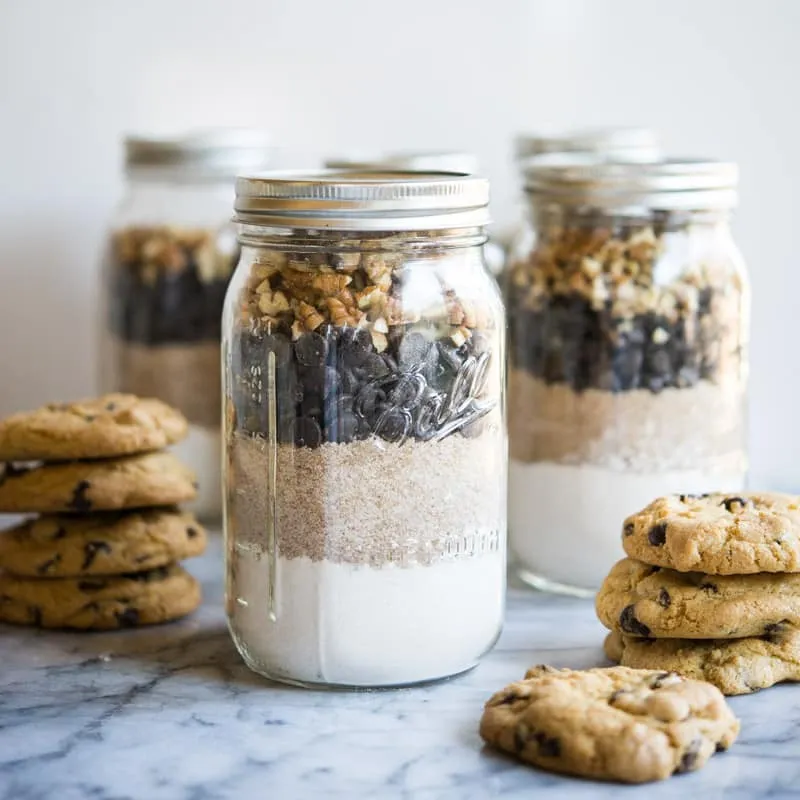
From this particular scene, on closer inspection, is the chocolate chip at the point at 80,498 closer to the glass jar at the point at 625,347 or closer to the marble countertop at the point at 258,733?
the marble countertop at the point at 258,733

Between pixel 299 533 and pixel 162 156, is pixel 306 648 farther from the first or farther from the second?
pixel 162 156

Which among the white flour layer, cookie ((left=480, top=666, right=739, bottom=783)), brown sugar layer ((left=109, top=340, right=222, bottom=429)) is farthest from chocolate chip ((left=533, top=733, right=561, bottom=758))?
brown sugar layer ((left=109, top=340, right=222, bottom=429))

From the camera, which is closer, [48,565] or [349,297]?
[349,297]

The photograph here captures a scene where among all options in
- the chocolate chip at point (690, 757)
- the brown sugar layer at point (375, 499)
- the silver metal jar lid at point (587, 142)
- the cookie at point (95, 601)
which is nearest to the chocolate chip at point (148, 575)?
the cookie at point (95, 601)

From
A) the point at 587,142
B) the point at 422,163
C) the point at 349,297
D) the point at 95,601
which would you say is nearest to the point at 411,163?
the point at 422,163

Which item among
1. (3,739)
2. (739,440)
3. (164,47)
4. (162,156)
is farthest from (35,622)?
(164,47)

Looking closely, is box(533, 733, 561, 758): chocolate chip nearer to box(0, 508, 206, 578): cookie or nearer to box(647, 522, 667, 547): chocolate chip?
box(647, 522, 667, 547): chocolate chip

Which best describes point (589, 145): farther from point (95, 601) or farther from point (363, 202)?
point (95, 601)
